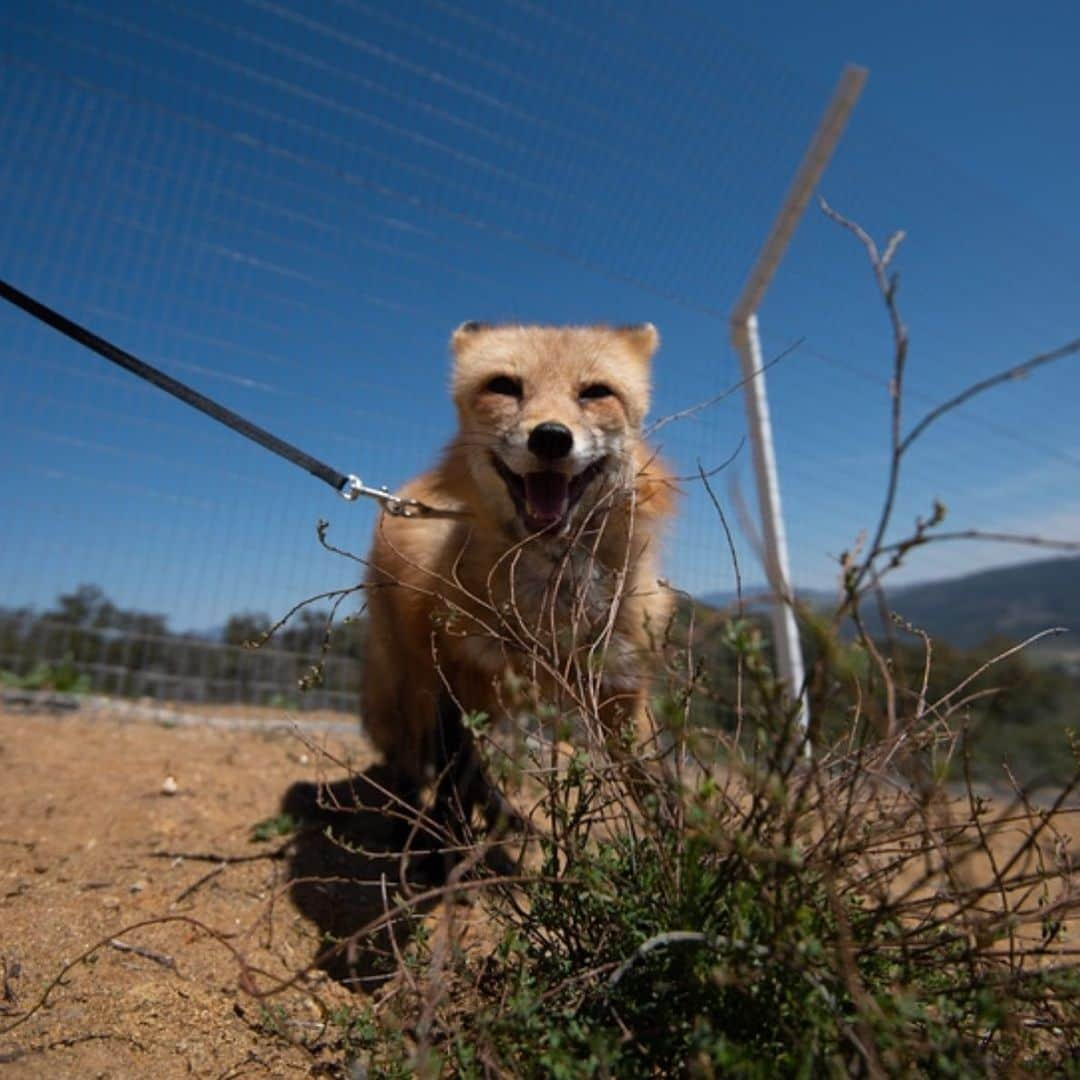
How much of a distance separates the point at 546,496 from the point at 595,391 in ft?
1.98

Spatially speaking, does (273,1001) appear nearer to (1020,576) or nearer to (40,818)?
(40,818)

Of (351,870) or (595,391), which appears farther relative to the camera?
(595,391)

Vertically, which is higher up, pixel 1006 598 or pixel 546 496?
pixel 1006 598

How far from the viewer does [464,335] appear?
3.68 metres

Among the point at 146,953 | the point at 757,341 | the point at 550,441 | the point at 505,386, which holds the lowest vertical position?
the point at 146,953

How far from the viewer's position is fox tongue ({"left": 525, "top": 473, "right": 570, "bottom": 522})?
9.30 ft

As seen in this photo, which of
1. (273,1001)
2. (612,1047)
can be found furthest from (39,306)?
(612,1047)

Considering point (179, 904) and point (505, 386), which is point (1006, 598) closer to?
point (505, 386)

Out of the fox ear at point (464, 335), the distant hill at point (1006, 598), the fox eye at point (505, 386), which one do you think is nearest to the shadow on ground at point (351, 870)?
the fox eye at point (505, 386)

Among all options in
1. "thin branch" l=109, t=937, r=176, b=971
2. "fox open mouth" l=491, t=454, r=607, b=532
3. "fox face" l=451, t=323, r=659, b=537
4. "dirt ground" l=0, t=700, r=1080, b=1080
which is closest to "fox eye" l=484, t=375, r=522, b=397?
"fox face" l=451, t=323, r=659, b=537

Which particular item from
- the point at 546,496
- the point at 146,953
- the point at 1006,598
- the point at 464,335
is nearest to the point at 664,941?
the point at 146,953

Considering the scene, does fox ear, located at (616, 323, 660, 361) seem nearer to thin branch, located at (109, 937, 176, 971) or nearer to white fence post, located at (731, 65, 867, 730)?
white fence post, located at (731, 65, 867, 730)

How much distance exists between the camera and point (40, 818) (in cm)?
312

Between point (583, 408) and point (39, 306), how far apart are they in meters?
1.86
